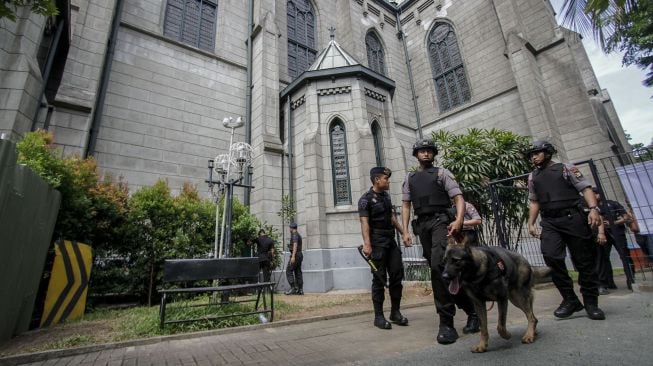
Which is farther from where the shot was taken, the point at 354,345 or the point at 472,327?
the point at 472,327

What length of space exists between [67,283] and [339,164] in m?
7.11

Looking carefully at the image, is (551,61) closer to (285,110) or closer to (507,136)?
(507,136)

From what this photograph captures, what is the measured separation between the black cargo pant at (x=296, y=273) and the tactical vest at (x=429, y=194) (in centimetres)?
566

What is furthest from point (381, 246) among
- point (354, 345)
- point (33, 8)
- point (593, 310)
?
point (33, 8)

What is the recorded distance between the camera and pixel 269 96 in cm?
1145

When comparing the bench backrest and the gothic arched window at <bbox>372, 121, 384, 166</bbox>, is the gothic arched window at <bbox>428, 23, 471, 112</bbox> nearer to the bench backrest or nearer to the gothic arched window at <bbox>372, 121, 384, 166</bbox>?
the gothic arched window at <bbox>372, 121, 384, 166</bbox>

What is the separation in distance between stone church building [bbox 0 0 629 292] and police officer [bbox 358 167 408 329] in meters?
4.78

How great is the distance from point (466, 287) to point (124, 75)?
11.8 meters

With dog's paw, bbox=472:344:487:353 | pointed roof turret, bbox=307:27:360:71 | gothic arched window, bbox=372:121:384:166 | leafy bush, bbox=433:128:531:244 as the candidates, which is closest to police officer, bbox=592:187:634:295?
leafy bush, bbox=433:128:531:244

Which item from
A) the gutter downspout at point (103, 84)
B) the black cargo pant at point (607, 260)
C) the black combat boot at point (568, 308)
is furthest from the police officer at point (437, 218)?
the gutter downspout at point (103, 84)

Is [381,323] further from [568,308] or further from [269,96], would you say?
[269,96]

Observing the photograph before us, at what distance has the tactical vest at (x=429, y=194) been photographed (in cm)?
330

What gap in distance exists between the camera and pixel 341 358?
265 cm

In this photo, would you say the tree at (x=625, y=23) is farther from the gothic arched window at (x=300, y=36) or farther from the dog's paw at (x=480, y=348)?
the gothic arched window at (x=300, y=36)
